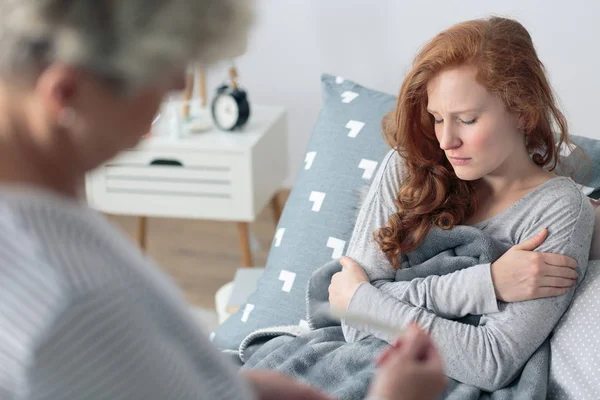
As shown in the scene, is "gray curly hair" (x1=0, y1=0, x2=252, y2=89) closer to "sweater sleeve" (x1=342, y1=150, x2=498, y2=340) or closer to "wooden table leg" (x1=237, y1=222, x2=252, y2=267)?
"sweater sleeve" (x1=342, y1=150, x2=498, y2=340)

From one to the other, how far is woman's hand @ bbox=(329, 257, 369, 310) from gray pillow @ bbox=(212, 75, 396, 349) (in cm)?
25

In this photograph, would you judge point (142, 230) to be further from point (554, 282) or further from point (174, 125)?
point (554, 282)

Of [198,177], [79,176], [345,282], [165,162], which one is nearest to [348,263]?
[345,282]

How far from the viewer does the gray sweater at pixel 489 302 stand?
4.88 ft

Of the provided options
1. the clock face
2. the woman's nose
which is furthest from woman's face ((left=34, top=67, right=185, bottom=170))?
the clock face

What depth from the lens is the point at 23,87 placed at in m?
0.66

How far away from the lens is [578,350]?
150cm

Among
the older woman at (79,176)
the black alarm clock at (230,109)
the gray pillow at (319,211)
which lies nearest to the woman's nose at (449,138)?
the gray pillow at (319,211)

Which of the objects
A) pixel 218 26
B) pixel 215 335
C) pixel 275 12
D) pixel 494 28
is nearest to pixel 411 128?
pixel 494 28

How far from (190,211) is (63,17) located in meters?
2.19

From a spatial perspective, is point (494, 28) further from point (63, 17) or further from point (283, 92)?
point (283, 92)

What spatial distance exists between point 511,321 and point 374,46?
179 cm

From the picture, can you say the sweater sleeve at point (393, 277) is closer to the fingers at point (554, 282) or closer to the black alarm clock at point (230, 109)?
the fingers at point (554, 282)

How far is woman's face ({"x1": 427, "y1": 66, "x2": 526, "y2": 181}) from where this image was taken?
1.53 metres
